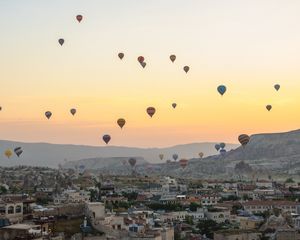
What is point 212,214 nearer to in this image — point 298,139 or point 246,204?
point 246,204

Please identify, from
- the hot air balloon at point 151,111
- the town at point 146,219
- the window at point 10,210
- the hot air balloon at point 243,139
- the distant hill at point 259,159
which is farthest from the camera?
the distant hill at point 259,159

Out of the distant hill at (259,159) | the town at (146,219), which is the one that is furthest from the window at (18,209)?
the distant hill at (259,159)

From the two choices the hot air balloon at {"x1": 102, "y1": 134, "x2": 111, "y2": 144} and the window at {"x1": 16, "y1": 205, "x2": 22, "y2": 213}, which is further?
the hot air balloon at {"x1": 102, "y1": 134, "x2": 111, "y2": 144}

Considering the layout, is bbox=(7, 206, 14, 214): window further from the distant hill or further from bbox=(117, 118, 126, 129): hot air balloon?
the distant hill

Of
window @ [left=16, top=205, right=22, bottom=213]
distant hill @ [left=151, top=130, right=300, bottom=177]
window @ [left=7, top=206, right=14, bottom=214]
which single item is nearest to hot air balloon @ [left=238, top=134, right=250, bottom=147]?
window @ [left=16, top=205, right=22, bottom=213]

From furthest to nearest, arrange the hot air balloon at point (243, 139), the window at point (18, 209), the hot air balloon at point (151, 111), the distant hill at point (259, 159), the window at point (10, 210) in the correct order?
the distant hill at point (259, 159) → the hot air balloon at point (243, 139) → the hot air balloon at point (151, 111) → the window at point (18, 209) → the window at point (10, 210)

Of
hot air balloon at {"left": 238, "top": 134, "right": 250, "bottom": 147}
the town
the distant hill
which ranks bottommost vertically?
the town

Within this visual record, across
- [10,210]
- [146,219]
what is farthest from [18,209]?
[146,219]

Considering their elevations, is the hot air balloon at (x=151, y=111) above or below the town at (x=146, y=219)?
above

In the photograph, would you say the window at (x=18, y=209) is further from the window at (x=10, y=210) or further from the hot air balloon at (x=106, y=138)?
the hot air balloon at (x=106, y=138)

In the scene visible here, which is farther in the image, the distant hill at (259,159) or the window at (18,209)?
the distant hill at (259,159)

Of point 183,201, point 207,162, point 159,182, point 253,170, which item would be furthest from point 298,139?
point 183,201

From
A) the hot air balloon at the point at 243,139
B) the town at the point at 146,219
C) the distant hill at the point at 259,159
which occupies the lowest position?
the town at the point at 146,219
